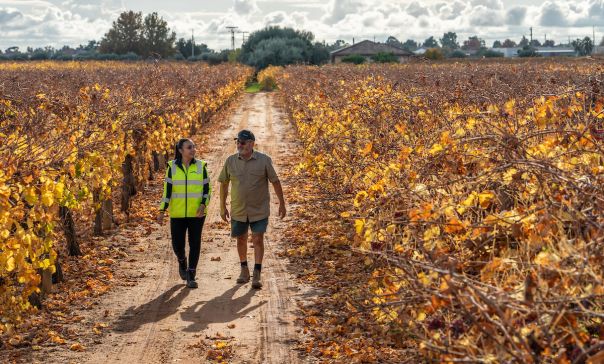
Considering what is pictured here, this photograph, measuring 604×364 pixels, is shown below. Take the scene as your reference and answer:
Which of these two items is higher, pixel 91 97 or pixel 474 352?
pixel 91 97

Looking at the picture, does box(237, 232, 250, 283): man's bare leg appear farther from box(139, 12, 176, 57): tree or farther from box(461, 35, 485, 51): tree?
box(461, 35, 485, 51): tree

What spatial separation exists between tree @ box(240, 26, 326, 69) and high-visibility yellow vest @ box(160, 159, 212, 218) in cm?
7348

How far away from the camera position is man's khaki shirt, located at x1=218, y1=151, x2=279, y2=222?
1054cm

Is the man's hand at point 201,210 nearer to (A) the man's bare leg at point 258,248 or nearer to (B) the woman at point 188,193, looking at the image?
(B) the woman at point 188,193

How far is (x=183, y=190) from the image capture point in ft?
34.9

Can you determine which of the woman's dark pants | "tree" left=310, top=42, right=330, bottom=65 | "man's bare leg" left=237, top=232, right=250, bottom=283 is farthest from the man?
"tree" left=310, top=42, right=330, bottom=65

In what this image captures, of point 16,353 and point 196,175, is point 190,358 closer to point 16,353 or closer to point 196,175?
point 16,353

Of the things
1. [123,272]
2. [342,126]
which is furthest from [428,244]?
[342,126]

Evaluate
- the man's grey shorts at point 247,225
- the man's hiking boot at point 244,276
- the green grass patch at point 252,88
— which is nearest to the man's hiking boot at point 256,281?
the man's hiking boot at point 244,276

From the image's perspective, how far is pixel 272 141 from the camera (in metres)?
28.9

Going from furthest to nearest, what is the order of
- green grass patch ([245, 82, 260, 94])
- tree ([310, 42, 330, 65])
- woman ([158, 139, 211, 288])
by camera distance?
tree ([310, 42, 330, 65]) < green grass patch ([245, 82, 260, 94]) < woman ([158, 139, 211, 288])

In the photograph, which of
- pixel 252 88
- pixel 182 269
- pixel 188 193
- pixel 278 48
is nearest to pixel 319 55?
pixel 278 48

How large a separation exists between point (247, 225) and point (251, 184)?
56 centimetres

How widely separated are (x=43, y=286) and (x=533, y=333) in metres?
7.35
